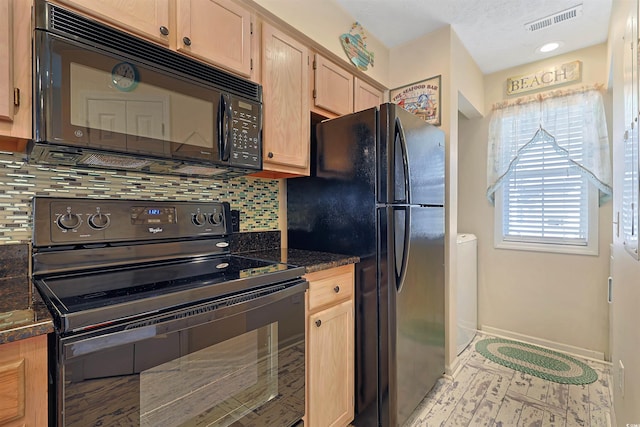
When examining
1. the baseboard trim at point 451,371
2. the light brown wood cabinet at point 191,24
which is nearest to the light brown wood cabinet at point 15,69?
the light brown wood cabinet at point 191,24

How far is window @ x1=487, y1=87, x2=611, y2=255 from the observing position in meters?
2.48

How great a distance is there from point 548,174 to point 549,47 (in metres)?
1.06

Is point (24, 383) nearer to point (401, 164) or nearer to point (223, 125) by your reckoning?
point (223, 125)

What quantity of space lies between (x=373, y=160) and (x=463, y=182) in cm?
196

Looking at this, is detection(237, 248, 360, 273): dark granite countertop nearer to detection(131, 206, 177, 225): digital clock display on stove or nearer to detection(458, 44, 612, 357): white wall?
detection(131, 206, 177, 225): digital clock display on stove

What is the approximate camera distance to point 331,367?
4.99 ft

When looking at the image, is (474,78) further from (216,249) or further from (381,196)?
(216,249)

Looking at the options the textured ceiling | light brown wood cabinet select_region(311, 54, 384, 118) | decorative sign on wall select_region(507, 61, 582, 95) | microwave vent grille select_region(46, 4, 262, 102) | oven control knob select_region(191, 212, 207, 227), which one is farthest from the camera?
decorative sign on wall select_region(507, 61, 582, 95)

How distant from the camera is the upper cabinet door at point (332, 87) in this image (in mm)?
1877

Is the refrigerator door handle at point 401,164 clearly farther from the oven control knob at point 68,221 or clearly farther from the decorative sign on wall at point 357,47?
the oven control knob at point 68,221

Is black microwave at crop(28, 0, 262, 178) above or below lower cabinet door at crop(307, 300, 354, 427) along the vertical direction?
above

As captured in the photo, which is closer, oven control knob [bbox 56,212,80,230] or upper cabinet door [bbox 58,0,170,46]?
upper cabinet door [bbox 58,0,170,46]

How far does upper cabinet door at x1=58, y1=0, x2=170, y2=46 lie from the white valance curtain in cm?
286

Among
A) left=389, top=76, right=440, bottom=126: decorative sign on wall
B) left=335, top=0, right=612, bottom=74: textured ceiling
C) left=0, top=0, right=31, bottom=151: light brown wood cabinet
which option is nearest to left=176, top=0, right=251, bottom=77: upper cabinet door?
left=0, top=0, right=31, bottom=151: light brown wood cabinet
